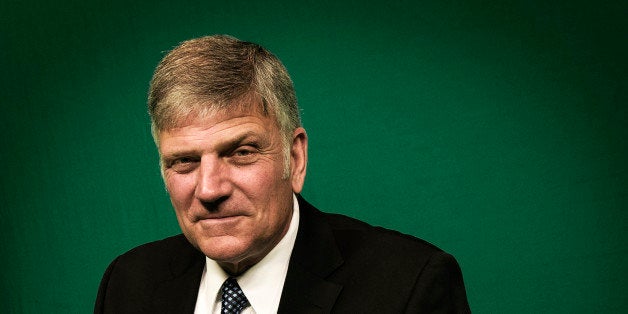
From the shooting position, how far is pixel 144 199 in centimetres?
266

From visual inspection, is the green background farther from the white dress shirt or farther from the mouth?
the mouth

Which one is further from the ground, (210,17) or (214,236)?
(210,17)

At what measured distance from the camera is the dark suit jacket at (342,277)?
184 cm

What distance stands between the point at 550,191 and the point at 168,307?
120 cm

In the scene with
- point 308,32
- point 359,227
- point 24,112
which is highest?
point 308,32

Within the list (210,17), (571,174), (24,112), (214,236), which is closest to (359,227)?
(214,236)

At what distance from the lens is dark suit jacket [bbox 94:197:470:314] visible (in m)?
1.84

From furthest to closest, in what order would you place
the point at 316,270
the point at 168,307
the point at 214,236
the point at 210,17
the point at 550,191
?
the point at 210,17 → the point at 550,191 → the point at 168,307 → the point at 316,270 → the point at 214,236

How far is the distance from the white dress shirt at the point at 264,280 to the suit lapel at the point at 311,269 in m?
0.03

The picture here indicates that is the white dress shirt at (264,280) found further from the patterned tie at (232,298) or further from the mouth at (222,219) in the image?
the mouth at (222,219)

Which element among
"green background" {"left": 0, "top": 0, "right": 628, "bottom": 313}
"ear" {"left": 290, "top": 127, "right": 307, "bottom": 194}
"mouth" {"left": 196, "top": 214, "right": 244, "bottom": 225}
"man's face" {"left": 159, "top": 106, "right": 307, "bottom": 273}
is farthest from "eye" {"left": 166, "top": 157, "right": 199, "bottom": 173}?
"green background" {"left": 0, "top": 0, "right": 628, "bottom": 313}

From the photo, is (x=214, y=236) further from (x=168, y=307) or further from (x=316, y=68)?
(x=316, y=68)

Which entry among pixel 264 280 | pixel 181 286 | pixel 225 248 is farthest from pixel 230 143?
pixel 181 286

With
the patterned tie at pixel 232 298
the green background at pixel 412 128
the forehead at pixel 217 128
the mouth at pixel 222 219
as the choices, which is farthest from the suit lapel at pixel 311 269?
the green background at pixel 412 128
